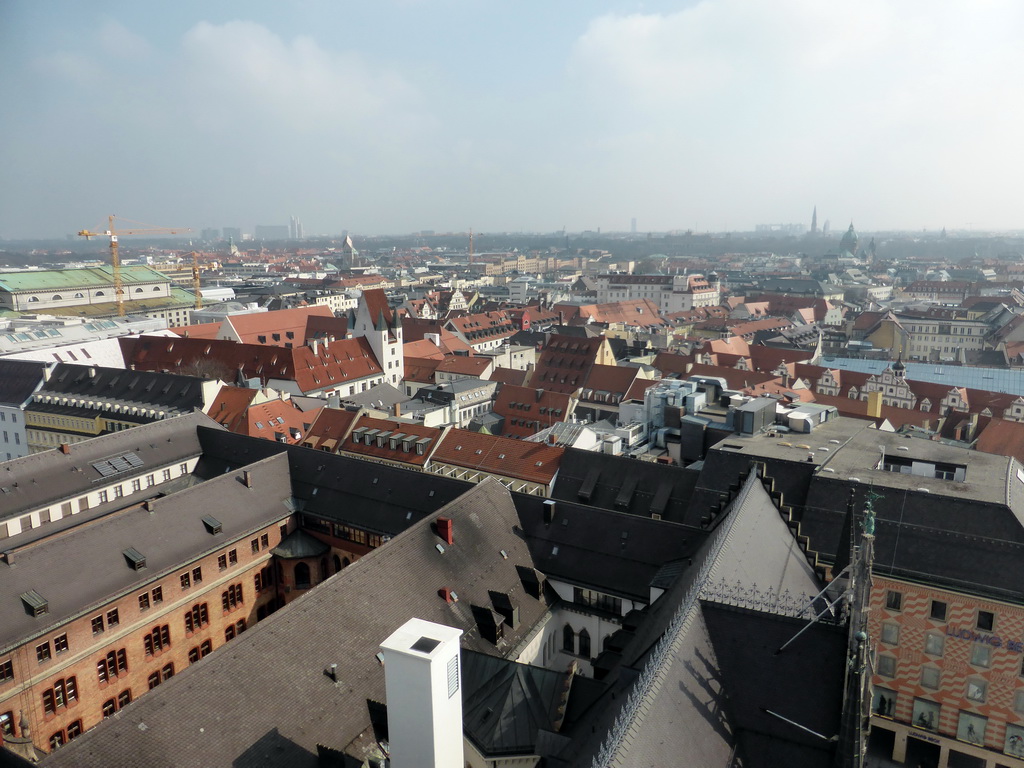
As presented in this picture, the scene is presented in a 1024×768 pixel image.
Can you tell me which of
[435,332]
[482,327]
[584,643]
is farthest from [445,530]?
[482,327]

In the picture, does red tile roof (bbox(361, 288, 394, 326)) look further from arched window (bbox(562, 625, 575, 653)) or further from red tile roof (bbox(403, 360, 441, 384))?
arched window (bbox(562, 625, 575, 653))

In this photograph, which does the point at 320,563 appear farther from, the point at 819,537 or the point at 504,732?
the point at 819,537

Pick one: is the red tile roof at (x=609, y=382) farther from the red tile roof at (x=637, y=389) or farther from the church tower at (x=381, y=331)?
the church tower at (x=381, y=331)

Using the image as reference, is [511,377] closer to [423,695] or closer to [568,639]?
[568,639]

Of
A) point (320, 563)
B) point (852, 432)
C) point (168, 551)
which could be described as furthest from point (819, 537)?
point (168, 551)

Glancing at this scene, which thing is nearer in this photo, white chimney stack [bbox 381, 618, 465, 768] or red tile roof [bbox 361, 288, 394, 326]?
white chimney stack [bbox 381, 618, 465, 768]

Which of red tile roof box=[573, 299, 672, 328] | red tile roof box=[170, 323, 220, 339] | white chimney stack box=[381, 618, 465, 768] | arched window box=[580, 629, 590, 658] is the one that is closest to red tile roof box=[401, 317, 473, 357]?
red tile roof box=[170, 323, 220, 339]

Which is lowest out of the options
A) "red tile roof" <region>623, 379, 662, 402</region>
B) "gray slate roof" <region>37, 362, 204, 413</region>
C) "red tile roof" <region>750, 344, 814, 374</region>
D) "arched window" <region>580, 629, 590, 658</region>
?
"arched window" <region>580, 629, 590, 658</region>
